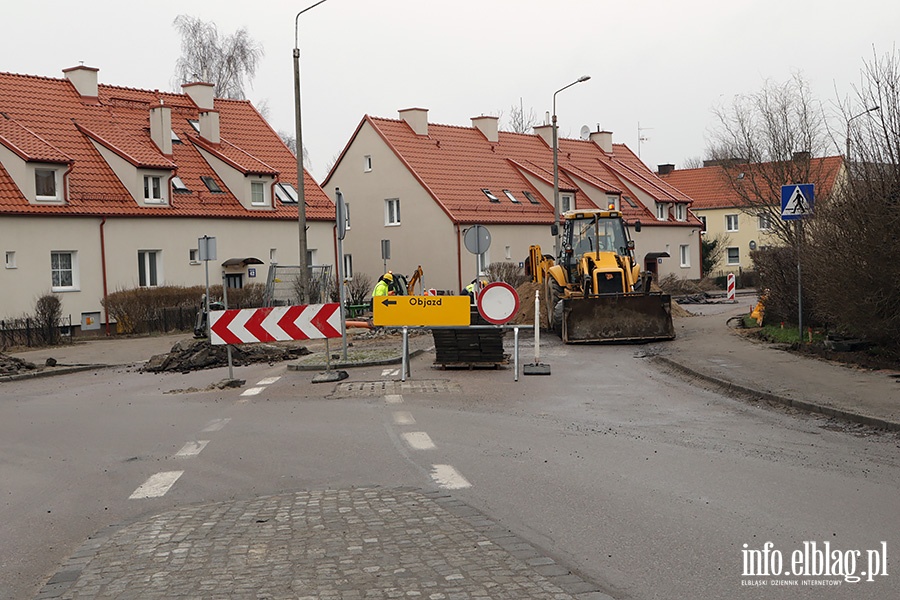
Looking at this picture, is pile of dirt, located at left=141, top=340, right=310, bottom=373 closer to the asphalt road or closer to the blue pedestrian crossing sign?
the asphalt road

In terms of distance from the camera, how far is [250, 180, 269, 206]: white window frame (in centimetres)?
4316

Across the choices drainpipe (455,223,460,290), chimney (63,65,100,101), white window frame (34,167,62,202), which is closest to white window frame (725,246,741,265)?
drainpipe (455,223,460,290)

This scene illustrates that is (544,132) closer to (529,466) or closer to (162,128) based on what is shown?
(162,128)

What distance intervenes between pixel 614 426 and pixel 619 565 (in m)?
5.97

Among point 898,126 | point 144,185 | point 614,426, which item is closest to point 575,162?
point 144,185

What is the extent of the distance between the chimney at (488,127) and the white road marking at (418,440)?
48992mm

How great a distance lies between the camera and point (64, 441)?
12430 mm

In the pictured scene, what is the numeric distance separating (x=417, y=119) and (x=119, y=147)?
64.0 ft

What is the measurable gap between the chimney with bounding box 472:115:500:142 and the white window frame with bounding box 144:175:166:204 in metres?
24.3

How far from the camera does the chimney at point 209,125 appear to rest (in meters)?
44.7

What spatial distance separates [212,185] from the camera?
4250 centimetres

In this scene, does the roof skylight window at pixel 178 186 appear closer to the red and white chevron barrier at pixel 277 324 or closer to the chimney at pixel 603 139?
the red and white chevron barrier at pixel 277 324

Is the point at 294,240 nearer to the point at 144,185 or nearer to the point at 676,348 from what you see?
the point at 144,185

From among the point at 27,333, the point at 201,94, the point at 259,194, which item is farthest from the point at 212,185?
the point at 27,333
